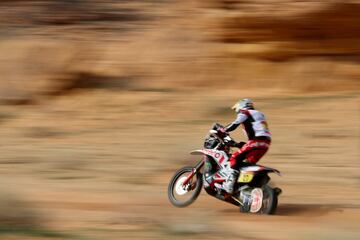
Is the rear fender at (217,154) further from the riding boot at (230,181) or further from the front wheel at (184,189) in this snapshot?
the front wheel at (184,189)

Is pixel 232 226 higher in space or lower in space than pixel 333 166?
lower

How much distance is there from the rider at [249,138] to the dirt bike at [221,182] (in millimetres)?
94

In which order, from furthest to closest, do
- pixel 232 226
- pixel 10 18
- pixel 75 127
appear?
pixel 10 18
pixel 75 127
pixel 232 226

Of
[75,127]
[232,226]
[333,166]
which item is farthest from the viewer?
[75,127]

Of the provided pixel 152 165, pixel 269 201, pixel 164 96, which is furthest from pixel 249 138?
pixel 164 96

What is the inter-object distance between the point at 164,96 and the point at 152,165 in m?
5.77

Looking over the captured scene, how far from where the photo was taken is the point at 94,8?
27.2 m

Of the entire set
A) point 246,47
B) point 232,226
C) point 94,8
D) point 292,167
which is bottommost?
point 232,226

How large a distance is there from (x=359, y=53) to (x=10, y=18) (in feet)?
39.1

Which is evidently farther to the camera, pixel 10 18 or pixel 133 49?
pixel 10 18

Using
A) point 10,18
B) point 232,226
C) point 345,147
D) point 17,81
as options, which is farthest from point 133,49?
point 232,226

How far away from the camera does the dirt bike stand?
36.8 feet

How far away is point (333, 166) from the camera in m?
15.6

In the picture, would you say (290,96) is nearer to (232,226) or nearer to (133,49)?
(133,49)
